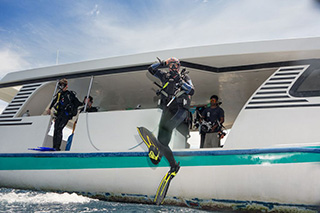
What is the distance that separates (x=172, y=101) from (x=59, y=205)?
2050 millimetres

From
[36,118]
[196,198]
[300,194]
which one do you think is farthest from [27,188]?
[300,194]

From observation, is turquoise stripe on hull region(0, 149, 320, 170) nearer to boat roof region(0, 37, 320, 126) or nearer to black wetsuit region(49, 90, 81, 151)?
black wetsuit region(49, 90, 81, 151)

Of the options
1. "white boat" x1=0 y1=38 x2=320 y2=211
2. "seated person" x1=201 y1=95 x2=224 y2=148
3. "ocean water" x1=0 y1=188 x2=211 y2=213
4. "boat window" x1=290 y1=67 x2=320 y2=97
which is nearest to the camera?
"ocean water" x1=0 y1=188 x2=211 y2=213

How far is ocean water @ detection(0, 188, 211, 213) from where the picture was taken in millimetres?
3289

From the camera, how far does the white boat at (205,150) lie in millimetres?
3635

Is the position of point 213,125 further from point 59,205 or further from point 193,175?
point 59,205

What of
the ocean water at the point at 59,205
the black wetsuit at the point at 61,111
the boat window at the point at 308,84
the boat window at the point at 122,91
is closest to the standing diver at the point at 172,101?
the ocean water at the point at 59,205

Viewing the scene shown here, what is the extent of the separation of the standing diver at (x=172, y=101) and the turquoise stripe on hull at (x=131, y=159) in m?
0.16

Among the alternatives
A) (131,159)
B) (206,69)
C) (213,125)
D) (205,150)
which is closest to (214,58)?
(206,69)

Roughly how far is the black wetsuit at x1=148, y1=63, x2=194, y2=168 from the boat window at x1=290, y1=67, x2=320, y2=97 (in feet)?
4.92

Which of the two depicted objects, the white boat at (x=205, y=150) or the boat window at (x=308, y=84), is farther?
the boat window at (x=308, y=84)

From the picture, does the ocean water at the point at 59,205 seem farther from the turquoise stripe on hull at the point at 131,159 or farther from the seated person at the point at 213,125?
the seated person at the point at 213,125

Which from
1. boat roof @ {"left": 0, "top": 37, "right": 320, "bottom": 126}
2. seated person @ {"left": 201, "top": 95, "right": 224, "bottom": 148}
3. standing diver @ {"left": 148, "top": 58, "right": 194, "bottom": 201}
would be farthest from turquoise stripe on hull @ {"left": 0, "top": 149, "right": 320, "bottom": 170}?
boat roof @ {"left": 0, "top": 37, "right": 320, "bottom": 126}

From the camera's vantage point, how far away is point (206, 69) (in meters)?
4.84
